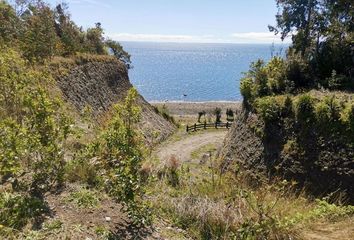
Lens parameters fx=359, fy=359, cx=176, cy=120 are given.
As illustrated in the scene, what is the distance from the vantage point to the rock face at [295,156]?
13062mm

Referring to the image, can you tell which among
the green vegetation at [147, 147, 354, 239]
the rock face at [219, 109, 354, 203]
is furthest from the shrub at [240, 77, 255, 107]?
the green vegetation at [147, 147, 354, 239]

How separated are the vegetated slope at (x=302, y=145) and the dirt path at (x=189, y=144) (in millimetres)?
7652

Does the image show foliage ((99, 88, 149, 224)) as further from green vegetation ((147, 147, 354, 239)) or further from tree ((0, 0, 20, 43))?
tree ((0, 0, 20, 43))

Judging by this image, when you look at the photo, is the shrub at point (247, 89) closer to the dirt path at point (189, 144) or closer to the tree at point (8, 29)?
the dirt path at point (189, 144)

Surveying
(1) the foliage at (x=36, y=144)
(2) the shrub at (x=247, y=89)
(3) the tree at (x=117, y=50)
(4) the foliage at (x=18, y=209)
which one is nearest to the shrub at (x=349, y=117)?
(2) the shrub at (x=247, y=89)

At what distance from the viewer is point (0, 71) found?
34.0 ft

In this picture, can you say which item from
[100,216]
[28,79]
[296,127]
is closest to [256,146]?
[296,127]

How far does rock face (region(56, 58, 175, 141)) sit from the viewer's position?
2346 centimetres

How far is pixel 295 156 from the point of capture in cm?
1432

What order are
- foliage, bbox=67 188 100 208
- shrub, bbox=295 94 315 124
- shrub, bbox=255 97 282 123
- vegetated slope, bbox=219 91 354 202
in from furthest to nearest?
shrub, bbox=255 97 282 123
shrub, bbox=295 94 315 124
vegetated slope, bbox=219 91 354 202
foliage, bbox=67 188 100 208

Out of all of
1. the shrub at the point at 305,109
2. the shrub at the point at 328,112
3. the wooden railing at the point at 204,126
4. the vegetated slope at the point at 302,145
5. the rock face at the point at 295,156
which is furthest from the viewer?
the wooden railing at the point at 204,126

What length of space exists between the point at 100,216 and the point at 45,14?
25.9m

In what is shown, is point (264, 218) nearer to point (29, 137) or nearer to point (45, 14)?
point (29, 137)

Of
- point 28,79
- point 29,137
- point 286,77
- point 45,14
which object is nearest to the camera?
point 29,137
